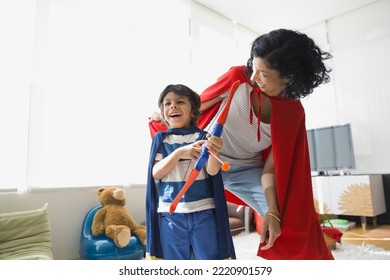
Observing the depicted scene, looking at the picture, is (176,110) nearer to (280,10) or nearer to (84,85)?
(84,85)

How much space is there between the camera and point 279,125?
31.7 inches

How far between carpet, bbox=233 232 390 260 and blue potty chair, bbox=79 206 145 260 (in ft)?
2.12

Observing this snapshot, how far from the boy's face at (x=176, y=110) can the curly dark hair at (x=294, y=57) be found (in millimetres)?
247

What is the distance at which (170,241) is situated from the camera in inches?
27.4

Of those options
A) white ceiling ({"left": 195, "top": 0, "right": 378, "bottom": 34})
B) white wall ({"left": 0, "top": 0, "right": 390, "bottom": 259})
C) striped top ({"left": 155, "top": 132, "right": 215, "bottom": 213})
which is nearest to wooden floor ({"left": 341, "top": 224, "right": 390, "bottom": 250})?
white wall ({"left": 0, "top": 0, "right": 390, "bottom": 259})

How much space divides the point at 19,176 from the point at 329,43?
3.64 m

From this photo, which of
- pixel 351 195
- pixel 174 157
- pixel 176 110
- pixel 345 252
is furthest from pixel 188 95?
pixel 351 195

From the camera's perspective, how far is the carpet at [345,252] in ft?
5.49

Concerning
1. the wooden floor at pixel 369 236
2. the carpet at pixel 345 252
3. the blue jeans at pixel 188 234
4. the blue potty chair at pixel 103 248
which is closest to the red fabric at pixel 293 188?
the blue jeans at pixel 188 234

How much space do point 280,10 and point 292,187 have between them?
3044 mm

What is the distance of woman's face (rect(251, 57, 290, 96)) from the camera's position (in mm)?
770

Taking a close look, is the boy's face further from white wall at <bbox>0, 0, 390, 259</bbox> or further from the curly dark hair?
white wall at <bbox>0, 0, 390, 259</bbox>

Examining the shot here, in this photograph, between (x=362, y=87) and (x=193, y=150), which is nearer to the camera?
(x=193, y=150)
